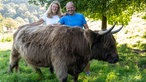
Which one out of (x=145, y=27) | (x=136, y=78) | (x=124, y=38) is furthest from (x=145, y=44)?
(x=136, y=78)

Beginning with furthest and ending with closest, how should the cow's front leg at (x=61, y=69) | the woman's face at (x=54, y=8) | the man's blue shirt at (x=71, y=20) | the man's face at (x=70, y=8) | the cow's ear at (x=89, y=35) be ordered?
the woman's face at (x=54, y=8) → the man's blue shirt at (x=71, y=20) → the man's face at (x=70, y=8) → the cow's ear at (x=89, y=35) → the cow's front leg at (x=61, y=69)

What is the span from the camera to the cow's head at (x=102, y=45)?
6.16 meters

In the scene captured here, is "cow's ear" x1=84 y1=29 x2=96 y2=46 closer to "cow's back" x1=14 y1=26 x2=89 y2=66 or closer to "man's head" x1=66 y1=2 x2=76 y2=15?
"cow's back" x1=14 y1=26 x2=89 y2=66

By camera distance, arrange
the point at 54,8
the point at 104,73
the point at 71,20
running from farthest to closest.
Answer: the point at 104,73, the point at 54,8, the point at 71,20

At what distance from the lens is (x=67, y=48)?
19.9 feet

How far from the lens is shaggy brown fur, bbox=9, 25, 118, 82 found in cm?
607

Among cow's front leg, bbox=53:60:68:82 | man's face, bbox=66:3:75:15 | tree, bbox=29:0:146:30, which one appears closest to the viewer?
cow's front leg, bbox=53:60:68:82

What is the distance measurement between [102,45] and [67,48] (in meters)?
0.84

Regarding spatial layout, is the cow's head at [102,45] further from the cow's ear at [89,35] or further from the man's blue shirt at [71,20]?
the man's blue shirt at [71,20]

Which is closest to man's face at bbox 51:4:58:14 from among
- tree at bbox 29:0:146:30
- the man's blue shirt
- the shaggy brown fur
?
the man's blue shirt

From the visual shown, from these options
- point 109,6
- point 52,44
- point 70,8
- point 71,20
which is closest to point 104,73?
point 71,20

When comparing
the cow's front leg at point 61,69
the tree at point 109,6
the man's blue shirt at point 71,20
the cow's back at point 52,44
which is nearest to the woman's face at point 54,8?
the man's blue shirt at point 71,20

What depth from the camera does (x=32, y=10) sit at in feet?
602

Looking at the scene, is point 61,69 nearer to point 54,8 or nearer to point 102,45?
point 102,45
